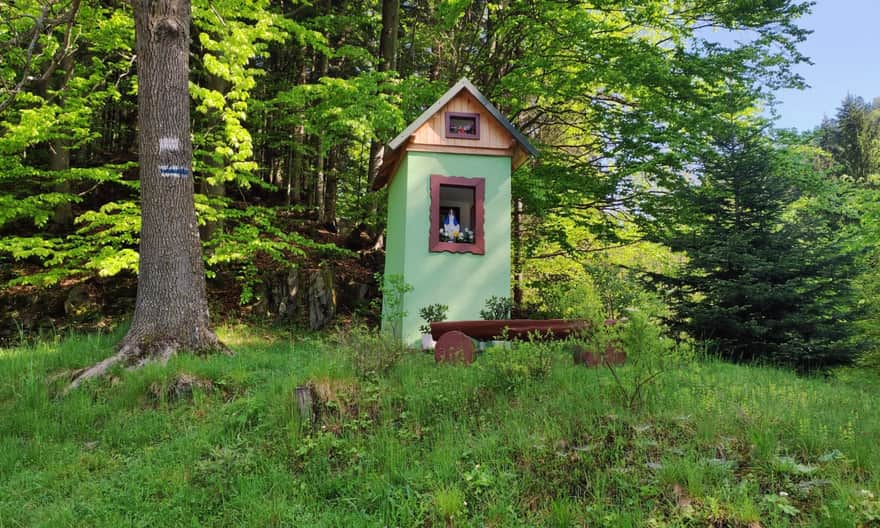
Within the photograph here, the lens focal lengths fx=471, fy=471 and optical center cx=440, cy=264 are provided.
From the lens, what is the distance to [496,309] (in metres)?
7.67

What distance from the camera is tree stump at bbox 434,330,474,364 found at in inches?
221

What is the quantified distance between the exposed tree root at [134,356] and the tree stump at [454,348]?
2.84 meters

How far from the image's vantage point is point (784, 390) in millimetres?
4258

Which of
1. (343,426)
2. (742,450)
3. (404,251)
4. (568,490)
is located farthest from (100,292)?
(742,450)

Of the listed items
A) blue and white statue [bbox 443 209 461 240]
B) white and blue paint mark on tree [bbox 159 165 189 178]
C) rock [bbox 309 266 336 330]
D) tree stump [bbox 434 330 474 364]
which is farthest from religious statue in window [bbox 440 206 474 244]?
white and blue paint mark on tree [bbox 159 165 189 178]

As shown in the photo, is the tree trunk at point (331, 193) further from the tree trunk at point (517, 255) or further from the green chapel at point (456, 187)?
the green chapel at point (456, 187)

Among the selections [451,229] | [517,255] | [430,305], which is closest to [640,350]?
[430,305]

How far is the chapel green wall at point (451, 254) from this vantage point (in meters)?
7.87

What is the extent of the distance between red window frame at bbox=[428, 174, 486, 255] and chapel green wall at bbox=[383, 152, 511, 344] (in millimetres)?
74

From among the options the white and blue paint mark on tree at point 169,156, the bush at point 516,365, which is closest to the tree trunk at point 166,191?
the white and blue paint mark on tree at point 169,156

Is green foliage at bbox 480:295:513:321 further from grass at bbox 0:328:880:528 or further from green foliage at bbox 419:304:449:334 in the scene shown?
grass at bbox 0:328:880:528

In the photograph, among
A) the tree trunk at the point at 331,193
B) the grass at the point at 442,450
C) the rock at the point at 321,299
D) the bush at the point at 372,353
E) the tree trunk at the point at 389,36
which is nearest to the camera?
the grass at the point at 442,450

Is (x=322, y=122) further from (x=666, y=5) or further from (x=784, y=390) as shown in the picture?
(x=784, y=390)

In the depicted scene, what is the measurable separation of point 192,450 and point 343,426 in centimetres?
114
